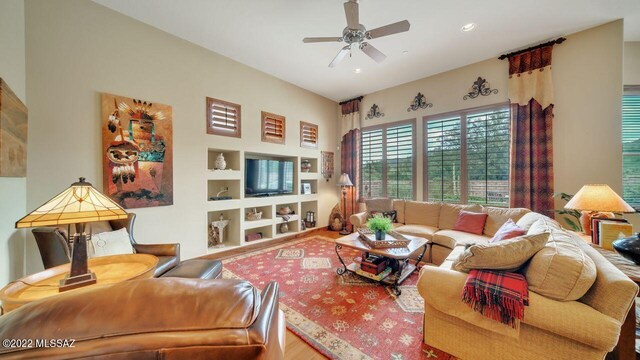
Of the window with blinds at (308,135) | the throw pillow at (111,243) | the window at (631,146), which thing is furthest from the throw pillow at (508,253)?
the window with blinds at (308,135)

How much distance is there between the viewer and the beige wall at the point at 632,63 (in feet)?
9.90

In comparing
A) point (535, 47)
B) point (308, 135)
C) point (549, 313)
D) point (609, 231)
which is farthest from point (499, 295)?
point (308, 135)

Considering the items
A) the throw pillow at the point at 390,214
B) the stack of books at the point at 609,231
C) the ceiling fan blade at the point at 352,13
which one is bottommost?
the throw pillow at the point at 390,214

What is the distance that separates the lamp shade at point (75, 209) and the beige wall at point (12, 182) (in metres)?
1.02

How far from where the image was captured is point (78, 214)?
1.08 metres

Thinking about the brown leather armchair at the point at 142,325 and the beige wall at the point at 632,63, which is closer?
the brown leather armchair at the point at 142,325

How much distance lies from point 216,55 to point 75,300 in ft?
12.3

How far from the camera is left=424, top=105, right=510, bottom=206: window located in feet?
11.2

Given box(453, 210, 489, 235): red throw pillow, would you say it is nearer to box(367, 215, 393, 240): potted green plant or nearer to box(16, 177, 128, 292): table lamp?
box(367, 215, 393, 240): potted green plant

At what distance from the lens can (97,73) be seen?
8.07 ft

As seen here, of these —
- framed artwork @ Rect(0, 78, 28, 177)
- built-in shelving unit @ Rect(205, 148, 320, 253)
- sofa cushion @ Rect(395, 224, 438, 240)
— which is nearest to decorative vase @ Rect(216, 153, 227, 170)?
built-in shelving unit @ Rect(205, 148, 320, 253)

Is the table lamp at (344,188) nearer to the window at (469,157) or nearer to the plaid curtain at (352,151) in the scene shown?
the plaid curtain at (352,151)

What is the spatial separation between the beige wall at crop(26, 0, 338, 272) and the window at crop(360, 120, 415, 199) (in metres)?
2.46

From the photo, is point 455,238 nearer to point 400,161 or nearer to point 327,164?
point 400,161
